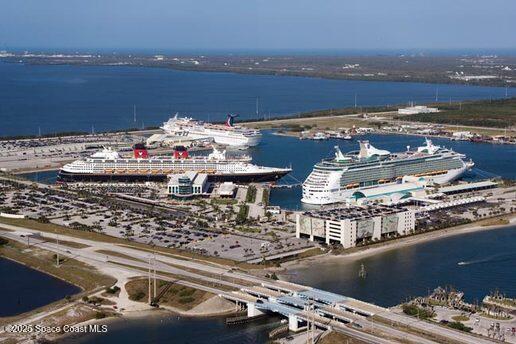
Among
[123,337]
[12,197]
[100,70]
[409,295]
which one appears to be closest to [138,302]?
[123,337]

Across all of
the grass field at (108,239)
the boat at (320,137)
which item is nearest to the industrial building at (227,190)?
the grass field at (108,239)

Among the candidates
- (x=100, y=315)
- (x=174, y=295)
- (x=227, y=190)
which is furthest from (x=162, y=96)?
(x=100, y=315)

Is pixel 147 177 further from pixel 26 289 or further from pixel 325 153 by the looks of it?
pixel 26 289

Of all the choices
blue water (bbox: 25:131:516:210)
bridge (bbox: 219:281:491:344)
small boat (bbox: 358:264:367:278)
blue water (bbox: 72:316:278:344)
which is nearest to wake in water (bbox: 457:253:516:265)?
small boat (bbox: 358:264:367:278)

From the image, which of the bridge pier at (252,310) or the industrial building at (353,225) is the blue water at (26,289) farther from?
the industrial building at (353,225)

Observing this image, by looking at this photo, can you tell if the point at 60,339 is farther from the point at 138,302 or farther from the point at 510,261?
the point at 510,261
